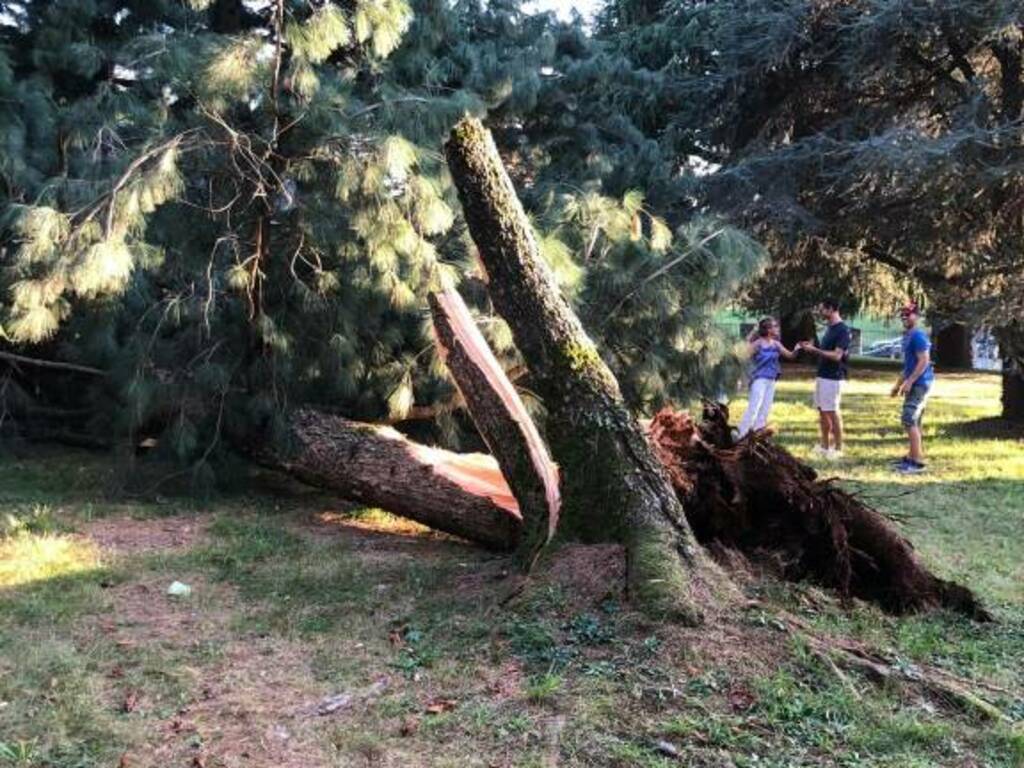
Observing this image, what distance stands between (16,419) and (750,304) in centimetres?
1169

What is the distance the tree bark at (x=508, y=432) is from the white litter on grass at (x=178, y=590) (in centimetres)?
175

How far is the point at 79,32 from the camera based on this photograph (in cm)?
959

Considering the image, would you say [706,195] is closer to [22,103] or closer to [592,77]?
[592,77]

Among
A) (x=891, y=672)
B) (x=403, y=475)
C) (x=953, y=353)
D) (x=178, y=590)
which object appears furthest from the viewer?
(x=953, y=353)

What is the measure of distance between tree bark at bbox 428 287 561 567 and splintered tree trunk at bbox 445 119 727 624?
153mm

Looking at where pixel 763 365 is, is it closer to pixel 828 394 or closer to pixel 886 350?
pixel 828 394

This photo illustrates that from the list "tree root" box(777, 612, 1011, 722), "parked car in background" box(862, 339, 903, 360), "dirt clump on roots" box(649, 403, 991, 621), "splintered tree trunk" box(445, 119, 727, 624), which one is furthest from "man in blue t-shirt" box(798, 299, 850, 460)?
"parked car in background" box(862, 339, 903, 360)

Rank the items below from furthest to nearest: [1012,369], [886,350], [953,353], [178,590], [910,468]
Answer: [886,350]
[953,353]
[1012,369]
[910,468]
[178,590]

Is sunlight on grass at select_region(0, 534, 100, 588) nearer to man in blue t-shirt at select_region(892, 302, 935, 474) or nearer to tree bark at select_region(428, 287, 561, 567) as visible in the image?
tree bark at select_region(428, 287, 561, 567)

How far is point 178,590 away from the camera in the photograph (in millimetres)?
5039

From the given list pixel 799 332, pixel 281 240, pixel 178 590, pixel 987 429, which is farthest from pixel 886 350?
pixel 178 590

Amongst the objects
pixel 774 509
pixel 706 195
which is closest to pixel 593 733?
pixel 774 509

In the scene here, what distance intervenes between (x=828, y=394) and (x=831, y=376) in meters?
0.19

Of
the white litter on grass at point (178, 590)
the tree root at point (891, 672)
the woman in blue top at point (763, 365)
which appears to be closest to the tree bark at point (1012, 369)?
the woman in blue top at point (763, 365)
